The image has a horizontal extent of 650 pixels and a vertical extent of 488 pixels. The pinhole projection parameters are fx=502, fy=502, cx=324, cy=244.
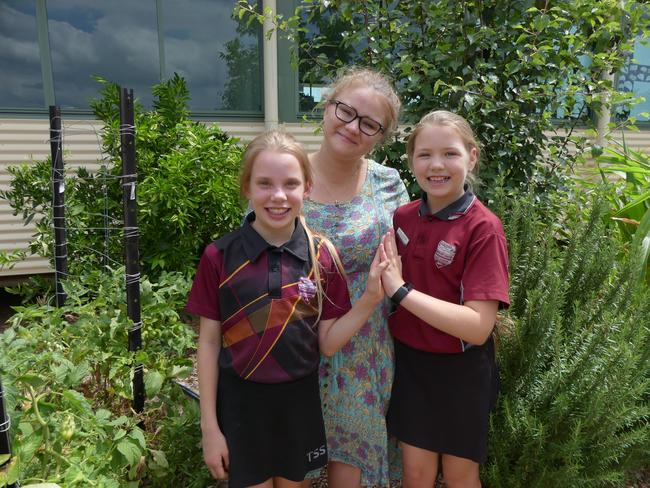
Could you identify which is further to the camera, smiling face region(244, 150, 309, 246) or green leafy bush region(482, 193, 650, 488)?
green leafy bush region(482, 193, 650, 488)

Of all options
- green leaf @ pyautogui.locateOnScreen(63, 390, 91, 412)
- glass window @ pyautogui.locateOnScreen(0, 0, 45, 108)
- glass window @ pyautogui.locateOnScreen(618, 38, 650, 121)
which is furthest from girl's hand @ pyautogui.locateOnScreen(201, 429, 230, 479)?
glass window @ pyautogui.locateOnScreen(618, 38, 650, 121)

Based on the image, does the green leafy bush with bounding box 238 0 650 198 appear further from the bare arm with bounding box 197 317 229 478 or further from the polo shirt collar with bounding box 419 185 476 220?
the bare arm with bounding box 197 317 229 478

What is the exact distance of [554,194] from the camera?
9.19 feet

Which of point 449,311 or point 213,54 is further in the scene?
point 213,54

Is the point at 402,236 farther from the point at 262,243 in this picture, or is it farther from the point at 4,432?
Answer: the point at 4,432

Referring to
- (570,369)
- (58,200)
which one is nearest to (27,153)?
(58,200)

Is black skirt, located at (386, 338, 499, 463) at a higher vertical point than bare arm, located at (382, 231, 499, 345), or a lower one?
lower

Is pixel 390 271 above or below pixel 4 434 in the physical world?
above

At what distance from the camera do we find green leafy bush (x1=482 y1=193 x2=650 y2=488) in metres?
1.76

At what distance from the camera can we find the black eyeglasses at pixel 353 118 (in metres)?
1.72

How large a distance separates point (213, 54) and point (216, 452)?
533 cm

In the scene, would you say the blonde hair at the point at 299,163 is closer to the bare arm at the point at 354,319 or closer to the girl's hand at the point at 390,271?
the bare arm at the point at 354,319

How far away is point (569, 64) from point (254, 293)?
2.14m

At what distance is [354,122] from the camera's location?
67.7 inches
